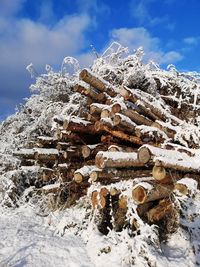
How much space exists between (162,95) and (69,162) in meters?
2.54

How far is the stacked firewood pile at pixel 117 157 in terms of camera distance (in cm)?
551

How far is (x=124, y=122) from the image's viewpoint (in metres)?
6.62

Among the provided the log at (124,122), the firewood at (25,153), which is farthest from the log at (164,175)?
the firewood at (25,153)

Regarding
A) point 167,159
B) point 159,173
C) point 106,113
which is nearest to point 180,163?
point 167,159

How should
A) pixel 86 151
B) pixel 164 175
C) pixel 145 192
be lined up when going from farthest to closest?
pixel 86 151 → pixel 164 175 → pixel 145 192

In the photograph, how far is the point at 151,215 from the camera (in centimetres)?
550

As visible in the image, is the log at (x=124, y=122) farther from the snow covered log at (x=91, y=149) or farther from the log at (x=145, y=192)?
the log at (x=145, y=192)

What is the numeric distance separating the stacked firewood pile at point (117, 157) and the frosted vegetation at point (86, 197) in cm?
24

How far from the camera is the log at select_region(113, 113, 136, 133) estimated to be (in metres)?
6.59

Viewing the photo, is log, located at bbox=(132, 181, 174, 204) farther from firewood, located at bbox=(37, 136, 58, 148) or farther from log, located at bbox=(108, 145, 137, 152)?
firewood, located at bbox=(37, 136, 58, 148)

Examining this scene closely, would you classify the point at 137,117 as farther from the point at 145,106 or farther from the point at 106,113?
the point at 106,113

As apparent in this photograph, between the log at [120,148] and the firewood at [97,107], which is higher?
the firewood at [97,107]

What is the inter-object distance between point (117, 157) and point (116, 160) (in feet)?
0.18

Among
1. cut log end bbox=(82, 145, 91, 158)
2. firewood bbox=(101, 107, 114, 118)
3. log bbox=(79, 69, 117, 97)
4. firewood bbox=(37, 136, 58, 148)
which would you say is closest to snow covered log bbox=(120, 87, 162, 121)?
log bbox=(79, 69, 117, 97)
